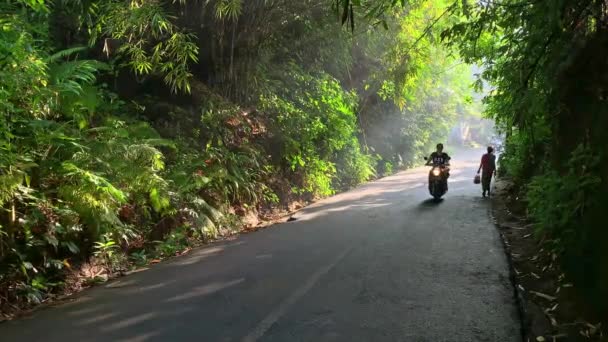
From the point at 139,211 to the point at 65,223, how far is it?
1.85m

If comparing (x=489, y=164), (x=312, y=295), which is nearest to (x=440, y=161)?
(x=489, y=164)

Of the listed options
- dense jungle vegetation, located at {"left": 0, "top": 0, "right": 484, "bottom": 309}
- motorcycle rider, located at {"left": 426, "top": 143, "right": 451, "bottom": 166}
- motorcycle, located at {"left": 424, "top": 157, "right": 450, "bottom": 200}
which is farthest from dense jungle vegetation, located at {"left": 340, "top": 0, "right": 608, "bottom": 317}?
motorcycle rider, located at {"left": 426, "top": 143, "right": 451, "bottom": 166}

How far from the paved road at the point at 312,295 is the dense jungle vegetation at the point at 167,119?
95 centimetres

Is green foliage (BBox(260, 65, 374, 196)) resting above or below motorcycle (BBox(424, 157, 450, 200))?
above

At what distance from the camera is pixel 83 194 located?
265 inches

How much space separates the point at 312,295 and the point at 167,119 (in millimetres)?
7269

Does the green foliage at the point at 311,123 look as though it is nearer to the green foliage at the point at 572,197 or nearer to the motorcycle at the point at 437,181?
the motorcycle at the point at 437,181

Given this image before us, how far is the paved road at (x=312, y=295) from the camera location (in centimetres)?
461

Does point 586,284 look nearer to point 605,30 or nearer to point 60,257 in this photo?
point 605,30

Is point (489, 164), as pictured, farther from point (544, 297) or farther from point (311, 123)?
point (544, 297)

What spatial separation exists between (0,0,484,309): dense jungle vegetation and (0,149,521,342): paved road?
95cm

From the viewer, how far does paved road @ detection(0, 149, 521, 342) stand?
461cm

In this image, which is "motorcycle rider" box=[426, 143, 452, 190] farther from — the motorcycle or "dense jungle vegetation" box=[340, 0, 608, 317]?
"dense jungle vegetation" box=[340, 0, 608, 317]

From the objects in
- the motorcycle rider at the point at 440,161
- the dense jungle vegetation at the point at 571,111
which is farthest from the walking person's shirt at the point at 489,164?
the dense jungle vegetation at the point at 571,111
